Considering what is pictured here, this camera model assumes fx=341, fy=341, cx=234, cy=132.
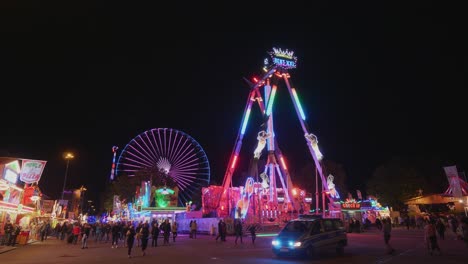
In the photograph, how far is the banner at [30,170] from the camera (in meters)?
27.2

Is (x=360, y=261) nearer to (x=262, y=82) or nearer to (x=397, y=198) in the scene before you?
(x=262, y=82)

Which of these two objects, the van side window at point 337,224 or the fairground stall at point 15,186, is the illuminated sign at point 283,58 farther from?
the van side window at point 337,224

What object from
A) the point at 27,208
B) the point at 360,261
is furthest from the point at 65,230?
the point at 360,261

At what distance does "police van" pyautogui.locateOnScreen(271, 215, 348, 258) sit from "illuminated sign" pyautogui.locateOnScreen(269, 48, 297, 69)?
36.3 m

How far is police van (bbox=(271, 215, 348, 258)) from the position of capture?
571 inches

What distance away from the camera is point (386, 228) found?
1641cm

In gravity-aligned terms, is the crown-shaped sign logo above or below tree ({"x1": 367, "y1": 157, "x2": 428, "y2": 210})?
above

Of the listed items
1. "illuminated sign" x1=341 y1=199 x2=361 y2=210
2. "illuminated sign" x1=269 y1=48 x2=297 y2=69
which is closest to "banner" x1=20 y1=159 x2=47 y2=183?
"illuminated sign" x1=269 y1=48 x2=297 y2=69

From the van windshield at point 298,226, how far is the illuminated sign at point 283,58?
36404 millimetres

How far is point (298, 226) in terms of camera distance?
15.7 m

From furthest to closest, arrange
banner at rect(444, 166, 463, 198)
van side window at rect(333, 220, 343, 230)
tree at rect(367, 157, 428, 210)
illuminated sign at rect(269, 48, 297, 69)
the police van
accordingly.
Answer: tree at rect(367, 157, 428, 210)
illuminated sign at rect(269, 48, 297, 69)
banner at rect(444, 166, 463, 198)
van side window at rect(333, 220, 343, 230)
the police van

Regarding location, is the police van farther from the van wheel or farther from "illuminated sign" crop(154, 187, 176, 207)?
"illuminated sign" crop(154, 187, 176, 207)

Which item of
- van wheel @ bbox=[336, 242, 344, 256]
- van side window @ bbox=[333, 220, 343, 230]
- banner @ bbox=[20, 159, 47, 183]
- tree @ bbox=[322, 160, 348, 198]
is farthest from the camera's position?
tree @ bbox=[322, 160, 348, 198]

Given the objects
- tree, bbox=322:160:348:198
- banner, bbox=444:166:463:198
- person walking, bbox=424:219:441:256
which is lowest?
person walking, bbox=424:219:441:256
